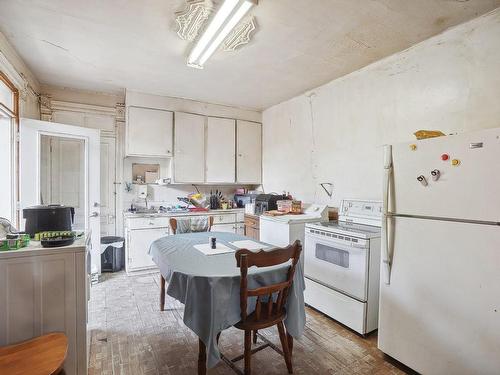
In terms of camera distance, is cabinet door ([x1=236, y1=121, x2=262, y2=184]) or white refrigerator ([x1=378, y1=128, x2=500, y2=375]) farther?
cabinet door ([x1=236, y1=121, x2=262, y2=184])

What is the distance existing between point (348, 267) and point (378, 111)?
66.6 inches

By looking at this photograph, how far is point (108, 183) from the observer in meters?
4.25

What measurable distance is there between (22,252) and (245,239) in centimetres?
163

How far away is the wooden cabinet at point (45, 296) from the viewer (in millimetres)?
1484

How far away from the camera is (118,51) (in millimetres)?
2736

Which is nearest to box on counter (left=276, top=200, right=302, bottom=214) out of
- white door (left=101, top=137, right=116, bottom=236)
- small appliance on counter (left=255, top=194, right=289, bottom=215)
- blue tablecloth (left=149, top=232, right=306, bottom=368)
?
small appliance on counter (left=255, top=194, right=289, bottom=215)

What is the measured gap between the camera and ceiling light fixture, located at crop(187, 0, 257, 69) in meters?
1.87

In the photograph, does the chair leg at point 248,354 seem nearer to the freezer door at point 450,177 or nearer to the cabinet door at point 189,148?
the freezer door at point 450,177

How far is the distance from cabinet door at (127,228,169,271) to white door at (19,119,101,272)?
395 mm

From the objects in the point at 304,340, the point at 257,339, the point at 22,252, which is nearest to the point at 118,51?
the point at 22,252

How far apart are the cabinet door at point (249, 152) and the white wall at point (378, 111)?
32cm

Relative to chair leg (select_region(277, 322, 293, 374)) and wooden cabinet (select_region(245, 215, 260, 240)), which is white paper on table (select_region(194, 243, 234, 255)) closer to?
chair leg (select_region(277, 322, 293, 374))

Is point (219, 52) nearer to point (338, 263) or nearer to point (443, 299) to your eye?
point (338, 263)

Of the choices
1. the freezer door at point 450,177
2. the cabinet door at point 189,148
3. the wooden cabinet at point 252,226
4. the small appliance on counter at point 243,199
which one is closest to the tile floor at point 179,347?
the freezer door at point 450,177
